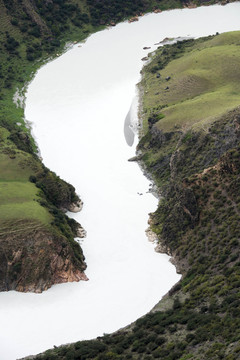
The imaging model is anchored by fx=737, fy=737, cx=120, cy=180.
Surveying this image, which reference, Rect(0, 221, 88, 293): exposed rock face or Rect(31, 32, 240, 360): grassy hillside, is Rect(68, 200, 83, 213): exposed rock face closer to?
Rect(31, 32, 240, 360): grassy hillside

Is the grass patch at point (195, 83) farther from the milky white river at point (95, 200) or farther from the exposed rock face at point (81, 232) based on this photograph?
the exposed rock face at point (81, 232)

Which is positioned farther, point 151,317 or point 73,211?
point 73,211

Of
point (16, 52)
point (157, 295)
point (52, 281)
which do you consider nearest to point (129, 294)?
point (157, 295)

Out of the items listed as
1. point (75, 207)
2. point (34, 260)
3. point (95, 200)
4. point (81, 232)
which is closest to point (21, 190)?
point (81, 232)

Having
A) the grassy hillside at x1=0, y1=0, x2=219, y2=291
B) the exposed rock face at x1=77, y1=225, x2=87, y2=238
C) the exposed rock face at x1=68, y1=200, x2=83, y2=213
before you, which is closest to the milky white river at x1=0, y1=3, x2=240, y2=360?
the exposed rock face at x1=77, y1=225, x2=87, y2=238

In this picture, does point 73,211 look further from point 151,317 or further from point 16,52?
point 16,52

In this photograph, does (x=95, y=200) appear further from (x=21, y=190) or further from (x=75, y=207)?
(x=21, y=190)
